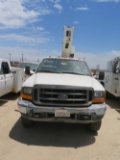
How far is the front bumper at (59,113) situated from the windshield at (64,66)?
1.90m

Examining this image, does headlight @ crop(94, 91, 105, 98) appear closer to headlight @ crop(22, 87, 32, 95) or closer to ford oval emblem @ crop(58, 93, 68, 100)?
ford oval emblem @ crop(58, 93, 68, 100)

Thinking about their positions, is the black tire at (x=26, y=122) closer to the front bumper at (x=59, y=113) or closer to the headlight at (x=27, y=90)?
the front bumper at (x=59, y=113)

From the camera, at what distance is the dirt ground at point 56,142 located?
4867mm

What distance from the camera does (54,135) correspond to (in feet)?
20.0

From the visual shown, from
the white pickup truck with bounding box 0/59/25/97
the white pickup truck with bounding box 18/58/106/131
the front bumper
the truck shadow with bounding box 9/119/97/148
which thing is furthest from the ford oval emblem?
the white pickup truck with bounding box 0/59/25/97

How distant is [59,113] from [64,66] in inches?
91.3

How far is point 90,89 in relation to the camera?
5.72 meters

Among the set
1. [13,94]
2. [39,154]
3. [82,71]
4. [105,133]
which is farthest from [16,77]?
[39,154]

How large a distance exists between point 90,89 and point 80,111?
1.77 ft

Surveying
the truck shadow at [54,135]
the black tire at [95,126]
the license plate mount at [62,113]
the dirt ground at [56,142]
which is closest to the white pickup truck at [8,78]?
the dirt ground at [56,142]

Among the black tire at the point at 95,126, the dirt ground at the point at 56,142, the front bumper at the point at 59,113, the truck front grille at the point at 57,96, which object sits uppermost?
the truck front grille at the point at 57,96

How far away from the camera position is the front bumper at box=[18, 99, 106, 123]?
5.50 meters

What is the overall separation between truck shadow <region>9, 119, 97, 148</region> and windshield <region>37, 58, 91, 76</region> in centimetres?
151

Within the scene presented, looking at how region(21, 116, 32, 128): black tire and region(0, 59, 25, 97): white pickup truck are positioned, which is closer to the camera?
region(21, 116, 32, 128): black tire
